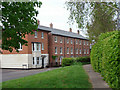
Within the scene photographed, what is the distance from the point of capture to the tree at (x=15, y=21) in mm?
8734

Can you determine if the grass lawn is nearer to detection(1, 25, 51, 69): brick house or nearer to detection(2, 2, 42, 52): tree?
detection(2, 2, 42, 52): tree

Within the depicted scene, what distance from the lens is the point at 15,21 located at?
8.95m

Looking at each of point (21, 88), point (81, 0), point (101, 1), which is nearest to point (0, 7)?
point (21, 88)

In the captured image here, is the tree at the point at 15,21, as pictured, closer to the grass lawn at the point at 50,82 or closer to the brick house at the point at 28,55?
the grass lawn at the point at 50,82

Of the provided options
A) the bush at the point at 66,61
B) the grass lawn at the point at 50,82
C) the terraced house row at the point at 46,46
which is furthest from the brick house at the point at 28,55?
the bush at the point at 66,61

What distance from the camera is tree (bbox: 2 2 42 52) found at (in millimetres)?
8734

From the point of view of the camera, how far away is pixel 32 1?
32.7 ft

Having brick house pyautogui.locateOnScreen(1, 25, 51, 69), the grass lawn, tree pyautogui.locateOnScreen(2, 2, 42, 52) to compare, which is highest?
tree pyautogui.locateOnScreen(2, 2, 42, 52)

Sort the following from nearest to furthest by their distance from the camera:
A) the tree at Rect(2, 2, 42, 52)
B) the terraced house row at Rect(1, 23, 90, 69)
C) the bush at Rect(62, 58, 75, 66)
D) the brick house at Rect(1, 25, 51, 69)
A: the tree at Rect(2, 2, 42, 52) → the brick house at Rect(1, 25, 51, 69) → the terraced house row at Rect(1, 23, 90, 69) → the bush at Rect(62, 58, 75, 66)

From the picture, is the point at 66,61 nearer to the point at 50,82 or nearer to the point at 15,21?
the point at 50,82

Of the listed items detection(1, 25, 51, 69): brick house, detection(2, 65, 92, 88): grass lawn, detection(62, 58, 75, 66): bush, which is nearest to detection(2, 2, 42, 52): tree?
detection(2, 65, 92, 88): grass lawn

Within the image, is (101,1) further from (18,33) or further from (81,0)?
(18,33)

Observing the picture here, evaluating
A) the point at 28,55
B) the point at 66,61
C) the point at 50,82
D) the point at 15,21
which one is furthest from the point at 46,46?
the point at 50,82

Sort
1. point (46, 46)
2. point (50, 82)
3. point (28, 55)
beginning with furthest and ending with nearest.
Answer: point (46, 46) < point (28, 55) < point (50, 82)
